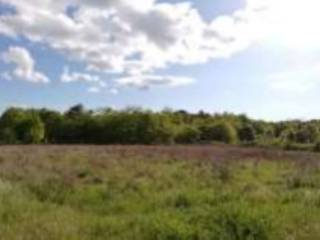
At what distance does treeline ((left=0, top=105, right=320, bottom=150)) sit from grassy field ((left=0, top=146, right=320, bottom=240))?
4042cm

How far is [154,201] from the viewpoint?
1572 centimetres

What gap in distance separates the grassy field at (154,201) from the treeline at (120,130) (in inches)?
1592

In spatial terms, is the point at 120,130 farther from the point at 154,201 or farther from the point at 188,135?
the point at 154,201

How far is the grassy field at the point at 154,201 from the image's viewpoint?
429 inches

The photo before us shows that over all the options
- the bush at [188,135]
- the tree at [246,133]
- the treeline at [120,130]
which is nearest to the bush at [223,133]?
the treeline at [120,130]

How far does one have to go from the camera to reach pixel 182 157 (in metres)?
32.2

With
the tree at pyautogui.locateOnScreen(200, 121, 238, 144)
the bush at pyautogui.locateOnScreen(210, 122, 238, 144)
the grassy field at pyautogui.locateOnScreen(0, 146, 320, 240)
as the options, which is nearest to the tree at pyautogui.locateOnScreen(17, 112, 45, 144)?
the tree at pyautogui.locateOnScreen(200, 121, 238, 144)

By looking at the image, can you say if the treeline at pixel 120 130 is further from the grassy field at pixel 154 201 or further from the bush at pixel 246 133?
the grassy field at pixel 154 201

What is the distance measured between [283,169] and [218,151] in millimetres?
8643

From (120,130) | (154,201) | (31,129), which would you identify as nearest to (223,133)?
(120,130)

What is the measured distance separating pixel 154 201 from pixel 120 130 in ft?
188

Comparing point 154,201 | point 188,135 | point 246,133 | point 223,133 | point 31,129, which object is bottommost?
point 154,201

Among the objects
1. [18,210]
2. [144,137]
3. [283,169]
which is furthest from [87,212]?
[144,137]

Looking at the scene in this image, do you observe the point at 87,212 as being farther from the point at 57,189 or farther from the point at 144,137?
the point at 144,137
